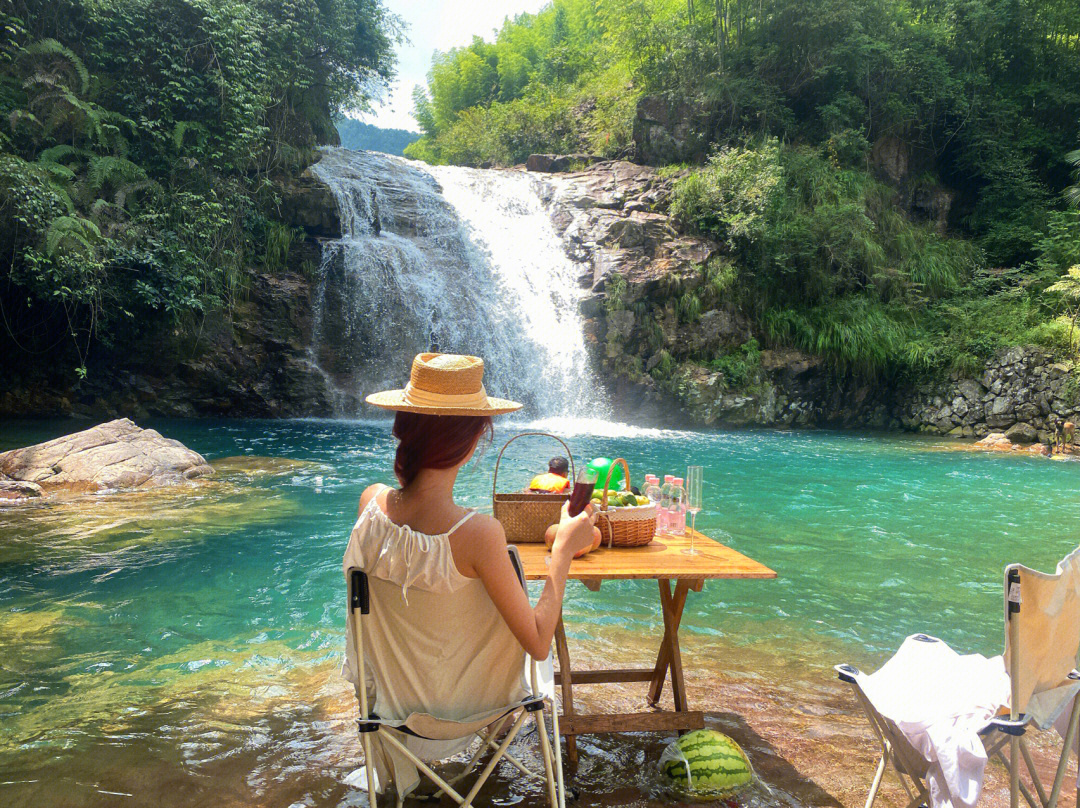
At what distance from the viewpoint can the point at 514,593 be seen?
1835 mm

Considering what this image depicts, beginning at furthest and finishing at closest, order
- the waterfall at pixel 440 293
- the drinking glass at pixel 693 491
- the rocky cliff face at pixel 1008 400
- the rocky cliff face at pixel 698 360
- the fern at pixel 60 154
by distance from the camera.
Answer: the rocky cliff face at pixel 698 360 → the waterfall at pixel 440 293 → the rocky cliff face at pixel 1008 400 → the fern at pixel 60 154 → the drinking glass at pixel 693 491

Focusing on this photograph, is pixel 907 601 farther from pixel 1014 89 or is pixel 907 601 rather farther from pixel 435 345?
pixel 1014 89

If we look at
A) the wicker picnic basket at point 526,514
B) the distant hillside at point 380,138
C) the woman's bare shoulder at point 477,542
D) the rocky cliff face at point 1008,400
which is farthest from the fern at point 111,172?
the distant hillside at point 380,138

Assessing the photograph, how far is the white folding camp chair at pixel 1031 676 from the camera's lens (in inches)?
73.0

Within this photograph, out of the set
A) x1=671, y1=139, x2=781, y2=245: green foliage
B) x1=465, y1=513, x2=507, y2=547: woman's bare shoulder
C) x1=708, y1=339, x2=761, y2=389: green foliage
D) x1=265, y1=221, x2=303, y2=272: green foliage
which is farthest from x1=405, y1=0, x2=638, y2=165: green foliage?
→ x1=465, y1=513, x2=507, y2=547: woman's bare shoulder

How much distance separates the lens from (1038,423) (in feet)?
50.2

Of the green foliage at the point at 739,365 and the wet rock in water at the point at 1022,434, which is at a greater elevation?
the green foliage at the point at 739,365

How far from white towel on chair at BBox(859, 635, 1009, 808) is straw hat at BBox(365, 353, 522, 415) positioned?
1.41m

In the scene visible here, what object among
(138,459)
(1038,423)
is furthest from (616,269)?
(138,459)

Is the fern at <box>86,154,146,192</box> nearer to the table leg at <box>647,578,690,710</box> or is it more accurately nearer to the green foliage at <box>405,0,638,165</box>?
the table leg at <box>647,578,690,710</box>

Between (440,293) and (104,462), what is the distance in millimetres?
9295

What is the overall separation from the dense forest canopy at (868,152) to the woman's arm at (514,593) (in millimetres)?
16098

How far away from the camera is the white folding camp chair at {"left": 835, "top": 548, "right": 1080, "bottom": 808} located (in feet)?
6.09

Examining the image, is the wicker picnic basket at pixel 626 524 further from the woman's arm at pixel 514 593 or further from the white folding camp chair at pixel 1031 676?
the white folding camp chair at pixel 1031 676
